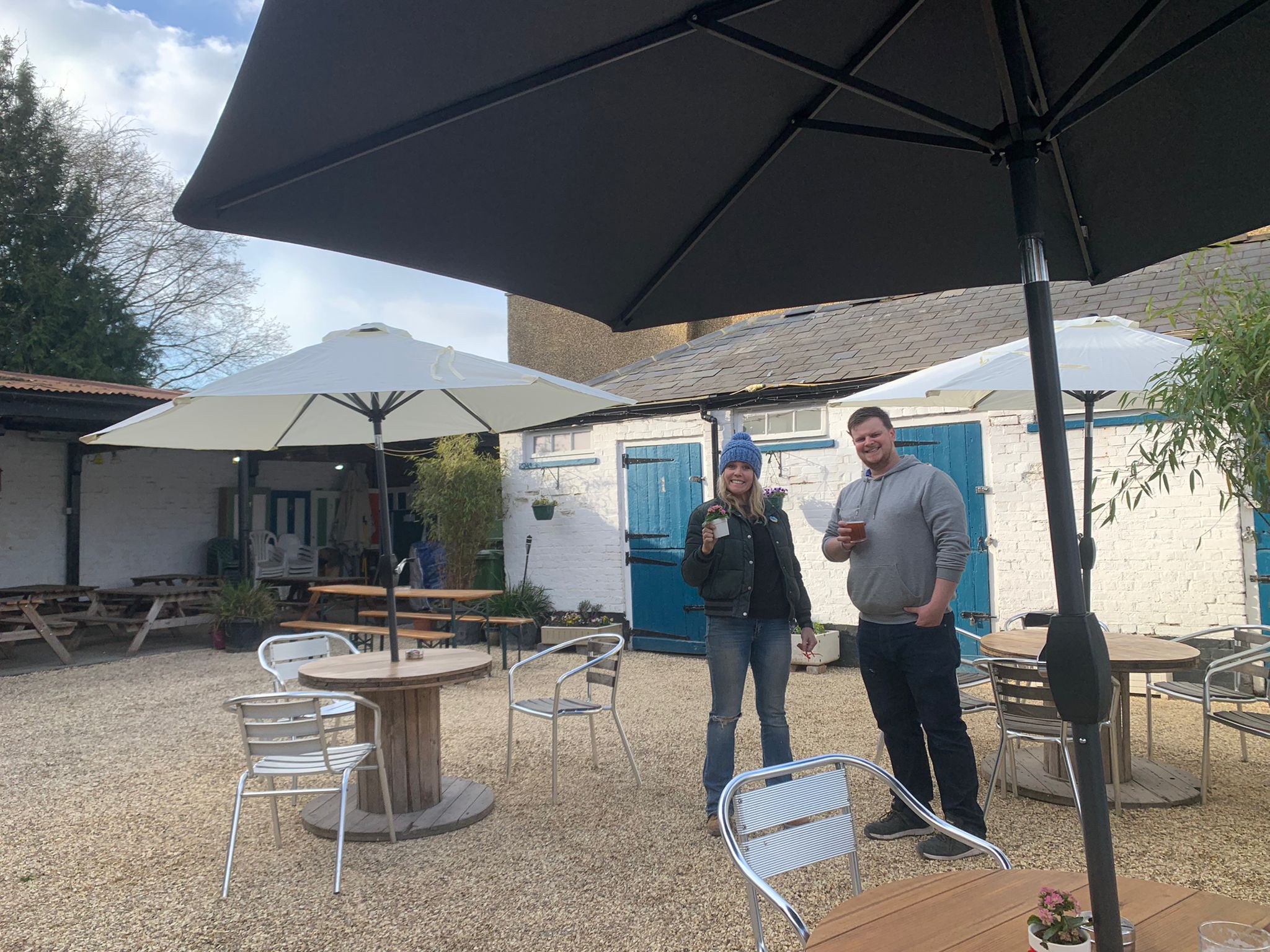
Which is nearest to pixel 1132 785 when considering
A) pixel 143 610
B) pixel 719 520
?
pixel 719 520

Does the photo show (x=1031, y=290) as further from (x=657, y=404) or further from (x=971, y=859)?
(x=657, y=404)

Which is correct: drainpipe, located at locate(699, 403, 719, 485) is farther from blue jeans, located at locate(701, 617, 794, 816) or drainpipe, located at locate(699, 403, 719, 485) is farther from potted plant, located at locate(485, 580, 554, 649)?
blue jeans, located at locate(701, 617, 794, 816)

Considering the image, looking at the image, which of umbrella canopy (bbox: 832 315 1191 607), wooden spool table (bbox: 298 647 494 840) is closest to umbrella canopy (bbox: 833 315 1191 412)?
umbrella canopy (bbox: 832 315 1191 607)

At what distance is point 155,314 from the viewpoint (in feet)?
65.8

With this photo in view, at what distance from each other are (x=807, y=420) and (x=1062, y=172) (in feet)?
20.6

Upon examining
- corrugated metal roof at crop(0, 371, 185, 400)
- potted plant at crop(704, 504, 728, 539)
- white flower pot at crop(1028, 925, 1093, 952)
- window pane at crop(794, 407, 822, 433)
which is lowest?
white flower pot at crop(1028, 925, 1093, 952)

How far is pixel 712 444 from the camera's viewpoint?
8820 millimetres

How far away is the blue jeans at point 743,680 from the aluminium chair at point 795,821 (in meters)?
1.47

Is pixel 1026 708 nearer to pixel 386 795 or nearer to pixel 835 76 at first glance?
pixel 386 795

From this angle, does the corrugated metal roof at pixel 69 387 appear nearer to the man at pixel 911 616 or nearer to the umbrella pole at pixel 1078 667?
the man at pixel 911 616

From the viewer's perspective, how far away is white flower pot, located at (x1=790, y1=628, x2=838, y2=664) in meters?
7.76

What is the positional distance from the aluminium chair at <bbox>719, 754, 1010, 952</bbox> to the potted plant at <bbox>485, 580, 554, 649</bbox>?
765 cm

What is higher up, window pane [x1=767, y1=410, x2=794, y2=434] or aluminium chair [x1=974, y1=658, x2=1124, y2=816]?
window pane [x1=767, y1=410, x2=794, y2=434]

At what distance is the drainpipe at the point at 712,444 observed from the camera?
8781 millimetres
